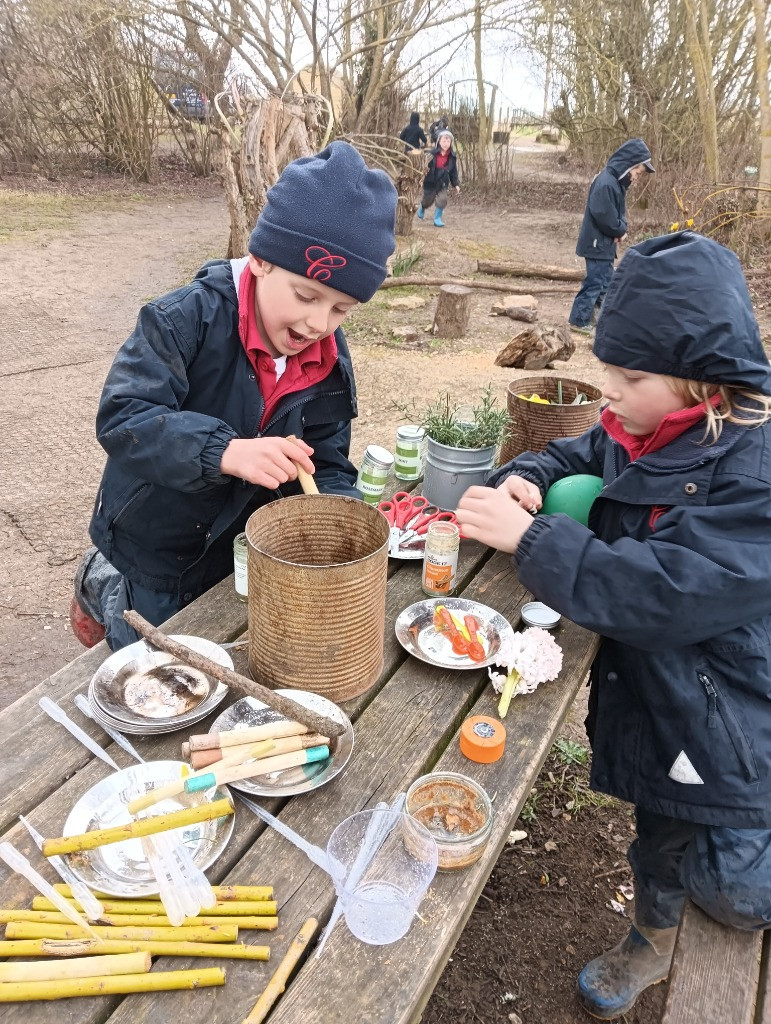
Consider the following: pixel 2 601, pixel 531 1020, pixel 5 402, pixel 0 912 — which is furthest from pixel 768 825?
pixel 5 402

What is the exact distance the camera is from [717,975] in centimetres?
149

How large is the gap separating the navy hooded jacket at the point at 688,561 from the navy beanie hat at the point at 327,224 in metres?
0.57

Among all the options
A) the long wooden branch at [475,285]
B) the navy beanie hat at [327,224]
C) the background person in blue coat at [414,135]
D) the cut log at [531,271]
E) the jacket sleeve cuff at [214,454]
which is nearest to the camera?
the jacket sleeve cuff at [214,454]

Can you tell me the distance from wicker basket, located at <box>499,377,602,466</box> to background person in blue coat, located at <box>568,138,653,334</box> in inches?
245

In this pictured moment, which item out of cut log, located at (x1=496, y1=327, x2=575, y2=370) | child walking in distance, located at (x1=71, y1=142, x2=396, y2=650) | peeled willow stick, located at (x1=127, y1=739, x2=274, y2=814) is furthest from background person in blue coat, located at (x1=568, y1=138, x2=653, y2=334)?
peeled willow stick, located at (x1=127, y1=739, x2=274, y2=814)

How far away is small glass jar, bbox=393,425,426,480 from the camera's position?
2.48 m

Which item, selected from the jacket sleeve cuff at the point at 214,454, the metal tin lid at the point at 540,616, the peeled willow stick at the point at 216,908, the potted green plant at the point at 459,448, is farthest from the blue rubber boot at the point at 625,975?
the jacket sleeve cuff at the point at 214,454

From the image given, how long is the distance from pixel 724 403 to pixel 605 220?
7371 millimetres

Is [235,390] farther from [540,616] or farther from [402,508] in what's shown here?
[540,616]

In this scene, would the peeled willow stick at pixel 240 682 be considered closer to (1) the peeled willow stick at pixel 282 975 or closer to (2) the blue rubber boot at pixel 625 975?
(1) the peeled willow stick at pixel 282 975

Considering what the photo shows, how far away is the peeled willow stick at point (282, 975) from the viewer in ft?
3.18

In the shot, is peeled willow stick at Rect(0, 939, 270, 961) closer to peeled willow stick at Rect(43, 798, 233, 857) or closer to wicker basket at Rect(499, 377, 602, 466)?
peeled willow stick at Rect(43, 798, 233, 857)

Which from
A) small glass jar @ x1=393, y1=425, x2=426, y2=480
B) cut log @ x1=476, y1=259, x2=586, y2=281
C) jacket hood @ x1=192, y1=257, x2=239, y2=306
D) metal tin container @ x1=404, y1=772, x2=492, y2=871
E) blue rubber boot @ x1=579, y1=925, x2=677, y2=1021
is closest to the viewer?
metal tin container @ x1=404, y1=772, x2=492, y2=871

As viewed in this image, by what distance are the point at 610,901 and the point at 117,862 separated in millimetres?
1878
